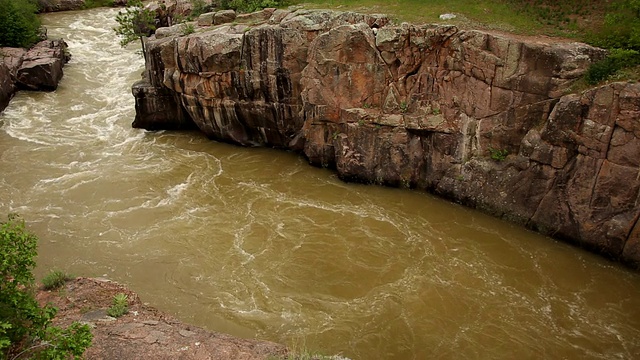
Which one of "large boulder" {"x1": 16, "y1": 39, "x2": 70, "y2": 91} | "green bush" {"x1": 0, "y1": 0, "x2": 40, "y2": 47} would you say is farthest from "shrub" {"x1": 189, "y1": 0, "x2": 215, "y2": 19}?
"green bush" {"x1": 0, "y1": 0, "x2": 40, "y2": 47}

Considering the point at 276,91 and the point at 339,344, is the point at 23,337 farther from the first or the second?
the point at 276,91

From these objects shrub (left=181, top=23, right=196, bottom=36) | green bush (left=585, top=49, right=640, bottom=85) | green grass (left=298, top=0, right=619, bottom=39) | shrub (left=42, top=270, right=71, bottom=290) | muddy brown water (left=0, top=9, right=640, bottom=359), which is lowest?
muddy brown water (left=0, top=9, right=640, bottom=359)

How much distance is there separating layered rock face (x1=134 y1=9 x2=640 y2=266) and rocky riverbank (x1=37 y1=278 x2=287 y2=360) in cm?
1216

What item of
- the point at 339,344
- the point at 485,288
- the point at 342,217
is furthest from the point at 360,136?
the point at 339,344

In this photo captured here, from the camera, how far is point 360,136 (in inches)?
→ 837

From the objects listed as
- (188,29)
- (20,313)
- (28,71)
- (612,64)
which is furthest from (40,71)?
(612,64)

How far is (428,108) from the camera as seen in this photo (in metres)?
20.5

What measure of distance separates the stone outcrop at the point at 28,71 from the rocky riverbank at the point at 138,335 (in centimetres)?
2296

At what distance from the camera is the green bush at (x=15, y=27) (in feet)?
107

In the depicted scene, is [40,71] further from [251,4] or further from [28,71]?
[251,4]

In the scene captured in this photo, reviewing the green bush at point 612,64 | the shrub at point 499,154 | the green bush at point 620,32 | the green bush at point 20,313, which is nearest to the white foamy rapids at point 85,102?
the green bush at point 20,313

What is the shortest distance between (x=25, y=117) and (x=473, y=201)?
2580 centimetres

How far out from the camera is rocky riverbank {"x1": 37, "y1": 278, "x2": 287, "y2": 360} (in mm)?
10039

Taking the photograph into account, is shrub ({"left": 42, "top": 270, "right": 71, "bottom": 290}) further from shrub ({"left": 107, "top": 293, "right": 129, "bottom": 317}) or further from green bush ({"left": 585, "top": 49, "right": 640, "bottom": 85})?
green bush ({"left": 585, "top": 49, "right": 640, "bottom": 85})
